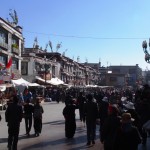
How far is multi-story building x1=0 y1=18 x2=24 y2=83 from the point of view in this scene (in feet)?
146

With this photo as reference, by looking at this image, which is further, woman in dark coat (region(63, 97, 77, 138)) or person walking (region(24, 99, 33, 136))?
person walking (region(24, 99, 33, 136))

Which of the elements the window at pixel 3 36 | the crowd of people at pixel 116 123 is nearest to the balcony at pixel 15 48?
the window at pixel 3 36

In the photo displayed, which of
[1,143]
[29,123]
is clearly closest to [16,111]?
[1,143]

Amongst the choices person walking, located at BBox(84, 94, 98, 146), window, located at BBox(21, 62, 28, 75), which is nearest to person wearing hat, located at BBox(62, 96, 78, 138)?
person walking, located at BBox(84, 94, 98, 146)

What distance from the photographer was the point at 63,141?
1389 centimetres

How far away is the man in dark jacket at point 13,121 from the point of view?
11.6 m

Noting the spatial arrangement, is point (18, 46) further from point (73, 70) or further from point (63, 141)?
point (73, 70)

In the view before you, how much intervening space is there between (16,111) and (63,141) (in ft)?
9.39

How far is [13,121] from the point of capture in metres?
11.6

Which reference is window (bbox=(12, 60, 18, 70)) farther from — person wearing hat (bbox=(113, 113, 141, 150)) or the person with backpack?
person wearing hat (bbox=(113, 113, 141, 150))

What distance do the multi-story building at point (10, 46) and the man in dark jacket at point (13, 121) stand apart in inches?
1172

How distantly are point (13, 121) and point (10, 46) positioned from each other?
36859 mm

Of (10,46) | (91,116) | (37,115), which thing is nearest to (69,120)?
(37,115)

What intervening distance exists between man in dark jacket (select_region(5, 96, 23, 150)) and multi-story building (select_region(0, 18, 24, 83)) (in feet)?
97.7
